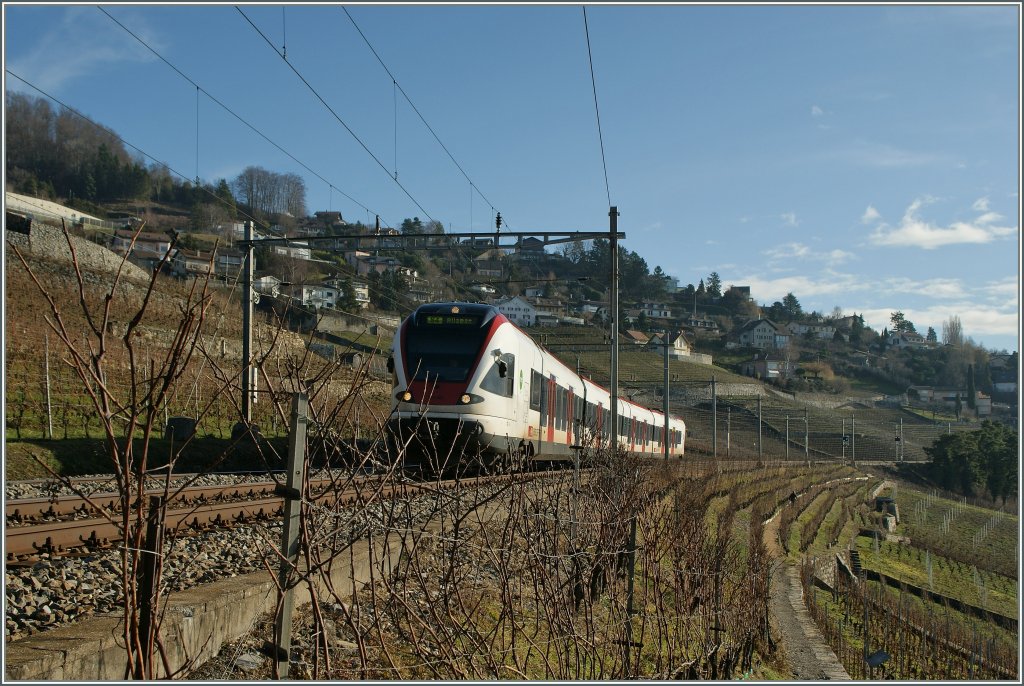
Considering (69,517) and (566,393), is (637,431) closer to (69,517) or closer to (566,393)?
(566,393)

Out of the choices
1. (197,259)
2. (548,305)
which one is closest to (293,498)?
(197,259)

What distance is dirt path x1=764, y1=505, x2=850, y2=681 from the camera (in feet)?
44.8

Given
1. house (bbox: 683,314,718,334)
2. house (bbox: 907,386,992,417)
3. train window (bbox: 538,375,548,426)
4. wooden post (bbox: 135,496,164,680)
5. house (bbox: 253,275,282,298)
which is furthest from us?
house (bbox: 683,314,718,334)

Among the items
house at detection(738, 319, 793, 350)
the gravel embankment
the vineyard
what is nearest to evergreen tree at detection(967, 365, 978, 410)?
the vineyard

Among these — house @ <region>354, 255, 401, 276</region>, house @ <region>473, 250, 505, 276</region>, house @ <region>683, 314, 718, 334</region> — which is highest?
house @ <region>683, 314, 718, 334</region>

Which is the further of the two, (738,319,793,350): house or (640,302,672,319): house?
(738,319,793,350): house

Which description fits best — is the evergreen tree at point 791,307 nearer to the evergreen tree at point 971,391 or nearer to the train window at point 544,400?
the evergreen tree at point 971,391

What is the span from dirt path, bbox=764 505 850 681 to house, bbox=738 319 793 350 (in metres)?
107

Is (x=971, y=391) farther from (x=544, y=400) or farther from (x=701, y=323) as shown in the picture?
(x=544, y=400)

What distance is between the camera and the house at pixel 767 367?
105 metres

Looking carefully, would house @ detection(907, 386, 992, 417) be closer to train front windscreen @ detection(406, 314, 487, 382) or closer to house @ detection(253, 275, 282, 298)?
house @ detection(253, 275, 282, 298)

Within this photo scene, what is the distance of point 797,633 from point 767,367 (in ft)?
310

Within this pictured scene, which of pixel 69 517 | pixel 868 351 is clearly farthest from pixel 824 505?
pixel 868 351

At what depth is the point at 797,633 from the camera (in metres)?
17.0
